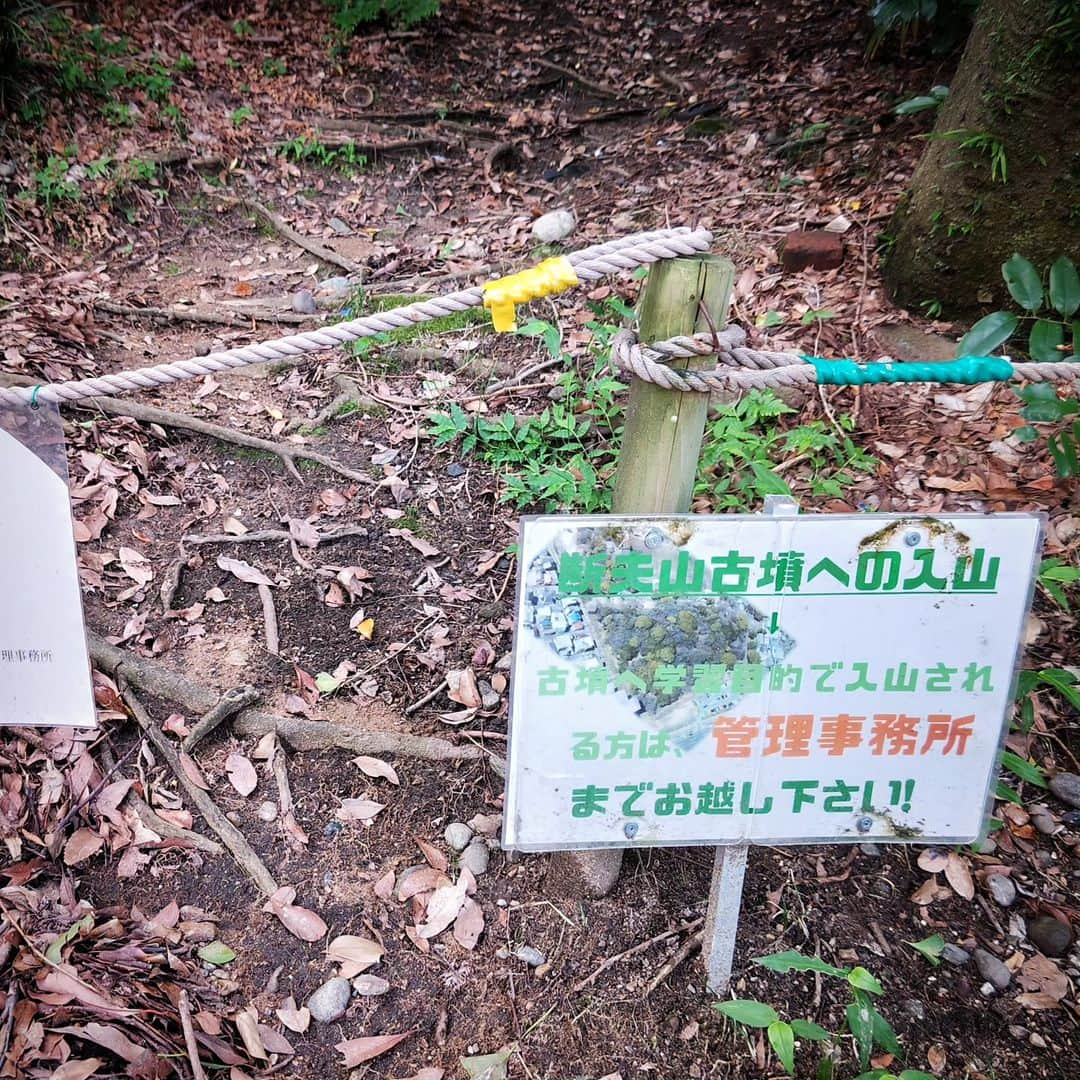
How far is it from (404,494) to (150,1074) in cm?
223

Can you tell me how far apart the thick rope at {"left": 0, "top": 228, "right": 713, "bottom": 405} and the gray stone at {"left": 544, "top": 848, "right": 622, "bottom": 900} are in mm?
1312

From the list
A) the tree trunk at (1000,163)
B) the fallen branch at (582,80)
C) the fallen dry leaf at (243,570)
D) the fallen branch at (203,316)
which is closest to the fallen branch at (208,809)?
the fallen dry leaf at (243,570)

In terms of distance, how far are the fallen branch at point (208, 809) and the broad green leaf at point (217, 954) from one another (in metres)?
0.16

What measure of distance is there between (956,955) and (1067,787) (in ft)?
2.00

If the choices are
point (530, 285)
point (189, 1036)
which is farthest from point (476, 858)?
point (530, 285)

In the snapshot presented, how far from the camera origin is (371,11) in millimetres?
8055

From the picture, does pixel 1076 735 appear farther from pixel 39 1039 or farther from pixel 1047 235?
pixel 39 1039

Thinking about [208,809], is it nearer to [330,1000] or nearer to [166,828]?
[166,828]

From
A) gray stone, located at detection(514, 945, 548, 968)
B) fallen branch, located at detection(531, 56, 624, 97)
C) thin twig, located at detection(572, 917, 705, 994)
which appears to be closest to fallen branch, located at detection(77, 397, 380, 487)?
gray stone, located at detection(514, 945, 548, 968)

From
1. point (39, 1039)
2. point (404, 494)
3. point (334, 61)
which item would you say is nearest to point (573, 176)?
point (334, 61)

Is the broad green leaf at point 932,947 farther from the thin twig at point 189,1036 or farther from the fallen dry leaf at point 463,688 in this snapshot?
the thin twig at point 189,1036

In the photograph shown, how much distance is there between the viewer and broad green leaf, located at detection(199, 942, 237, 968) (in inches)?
80.3

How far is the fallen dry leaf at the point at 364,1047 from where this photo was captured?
1903 millimetres

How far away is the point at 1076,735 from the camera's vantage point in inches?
99.0
